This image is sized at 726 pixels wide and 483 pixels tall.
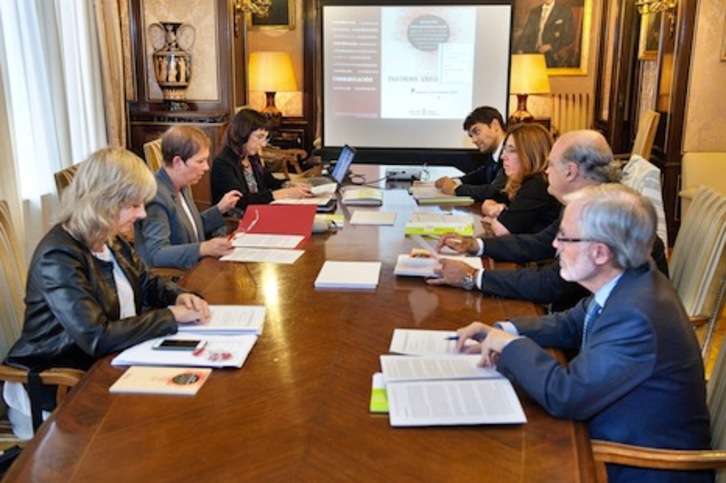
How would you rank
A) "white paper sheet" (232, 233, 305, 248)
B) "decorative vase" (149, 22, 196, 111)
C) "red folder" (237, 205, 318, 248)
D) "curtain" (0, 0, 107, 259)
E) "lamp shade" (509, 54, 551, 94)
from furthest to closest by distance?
1. "lamp shade" (509, 54, 551, 94)
2. "decorative vase" (149, 22, 196, 111)
3. "curtain" (0, 0, 107, 259)
4. "red folder" (237, 205, 318, 248)
5. "white paper sheet" (232, 233, 305, 248)

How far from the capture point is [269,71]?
718 centimetres

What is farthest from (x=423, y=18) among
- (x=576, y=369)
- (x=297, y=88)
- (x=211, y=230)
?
(x=576, y=369)

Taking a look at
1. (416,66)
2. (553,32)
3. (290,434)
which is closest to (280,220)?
(290,434)

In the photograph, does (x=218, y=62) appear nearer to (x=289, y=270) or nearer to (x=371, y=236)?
(x=371, y=236)

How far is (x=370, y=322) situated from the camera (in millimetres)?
1911

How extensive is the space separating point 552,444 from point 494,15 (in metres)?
5.14

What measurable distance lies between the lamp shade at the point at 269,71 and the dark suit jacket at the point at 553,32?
8.24 ft

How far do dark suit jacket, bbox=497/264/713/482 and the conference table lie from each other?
0.06m

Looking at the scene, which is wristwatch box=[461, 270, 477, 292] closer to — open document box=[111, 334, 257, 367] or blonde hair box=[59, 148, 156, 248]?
open document box=[111, 334, 257, 367]

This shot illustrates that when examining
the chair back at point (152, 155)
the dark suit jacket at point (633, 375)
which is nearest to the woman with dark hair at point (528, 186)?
the dark suit jacket at point (633, 375)

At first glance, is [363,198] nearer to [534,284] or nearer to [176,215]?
[176,215]

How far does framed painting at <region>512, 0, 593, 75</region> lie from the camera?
7637mm

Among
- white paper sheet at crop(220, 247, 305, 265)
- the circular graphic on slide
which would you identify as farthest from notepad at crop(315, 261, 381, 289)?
the circular graphic on slide

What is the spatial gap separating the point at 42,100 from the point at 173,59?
142cm
